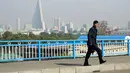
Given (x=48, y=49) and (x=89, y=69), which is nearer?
(x=89, y=69)

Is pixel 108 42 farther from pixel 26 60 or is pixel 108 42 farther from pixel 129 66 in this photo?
pixel 26 60

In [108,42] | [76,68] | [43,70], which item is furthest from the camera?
[108,42]

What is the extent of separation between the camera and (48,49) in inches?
550

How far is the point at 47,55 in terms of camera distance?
45.7 feet

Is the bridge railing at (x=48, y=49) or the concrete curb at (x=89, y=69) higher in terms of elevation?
the bridge railing at (x=48, y=49)

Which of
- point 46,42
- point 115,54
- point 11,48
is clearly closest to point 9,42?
point 11,48

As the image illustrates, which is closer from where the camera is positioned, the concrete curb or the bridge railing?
the concrete curb

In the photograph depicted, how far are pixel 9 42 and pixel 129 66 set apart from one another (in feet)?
16.7

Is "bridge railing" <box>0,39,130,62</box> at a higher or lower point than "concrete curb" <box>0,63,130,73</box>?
higher

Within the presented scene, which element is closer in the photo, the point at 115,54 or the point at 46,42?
the point at 46,42

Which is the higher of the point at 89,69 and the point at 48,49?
the point at 48,49

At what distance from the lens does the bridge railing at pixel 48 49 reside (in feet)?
41.8

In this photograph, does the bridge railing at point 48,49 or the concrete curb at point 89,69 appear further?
the bridge railing at point 48,49

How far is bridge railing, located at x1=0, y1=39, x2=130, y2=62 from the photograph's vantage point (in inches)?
501
